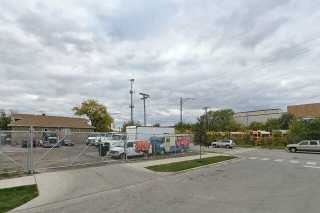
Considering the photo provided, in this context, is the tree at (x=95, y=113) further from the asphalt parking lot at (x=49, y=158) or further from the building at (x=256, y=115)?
the building at (x=256, y=115)

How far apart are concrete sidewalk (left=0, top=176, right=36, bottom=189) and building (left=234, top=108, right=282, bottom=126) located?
132166 mm

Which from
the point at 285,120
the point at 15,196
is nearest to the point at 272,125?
the point at 285,120

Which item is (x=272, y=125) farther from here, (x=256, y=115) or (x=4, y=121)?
(x=4, y=121)

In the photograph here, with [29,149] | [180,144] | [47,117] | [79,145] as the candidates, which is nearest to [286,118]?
[47,117]

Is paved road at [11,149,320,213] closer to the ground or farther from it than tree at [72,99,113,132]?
closer to the ground

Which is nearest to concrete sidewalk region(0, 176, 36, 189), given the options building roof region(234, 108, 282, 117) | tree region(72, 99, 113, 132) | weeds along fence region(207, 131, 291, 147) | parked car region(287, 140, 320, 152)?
parked car region(287, 140, 320, 152)

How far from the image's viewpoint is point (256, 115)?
152500 millimetres

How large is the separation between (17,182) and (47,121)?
64058 millimetres

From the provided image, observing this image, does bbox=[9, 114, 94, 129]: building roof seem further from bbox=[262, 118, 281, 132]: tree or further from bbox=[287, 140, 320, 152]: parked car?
bbox=[262, 118, 281, 132]: tree

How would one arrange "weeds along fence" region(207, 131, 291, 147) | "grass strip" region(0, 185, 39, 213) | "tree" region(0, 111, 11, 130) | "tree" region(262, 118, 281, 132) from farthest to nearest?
"tree" region(262, 118, 281, 132), "tree" region(0, 111, 11, 130), "weeds along fence" region(207, 131, 291, 147), "grass strip" region(0, 185, 39, 213)

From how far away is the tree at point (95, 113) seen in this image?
A: 8488cm

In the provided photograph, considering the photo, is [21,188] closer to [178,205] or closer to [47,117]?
[178,205]

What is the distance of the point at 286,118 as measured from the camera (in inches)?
4218

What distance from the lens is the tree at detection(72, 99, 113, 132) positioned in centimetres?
8488
